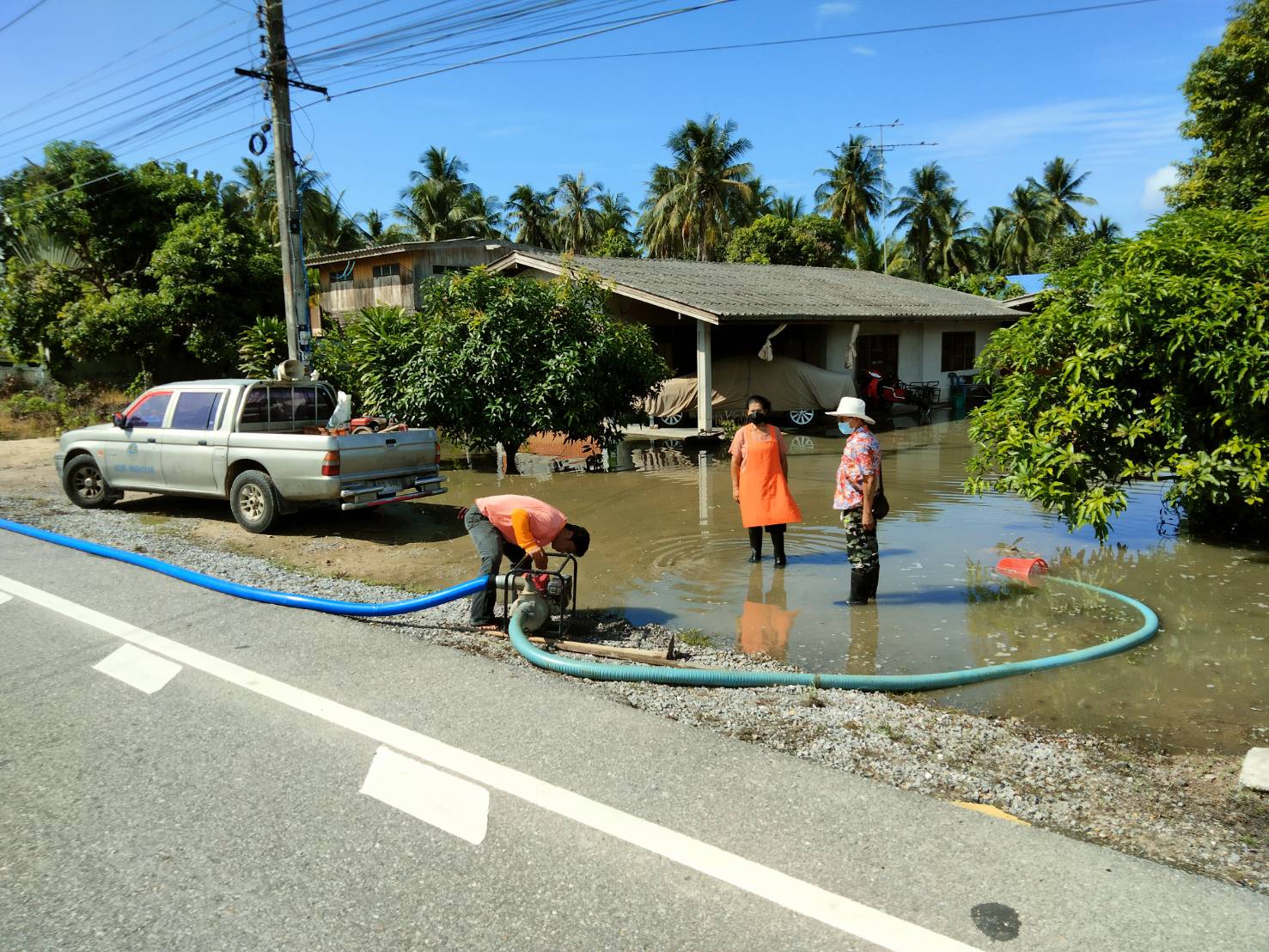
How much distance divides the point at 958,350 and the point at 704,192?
19.8 metres

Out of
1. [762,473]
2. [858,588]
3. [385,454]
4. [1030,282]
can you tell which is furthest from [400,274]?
[1030,282]

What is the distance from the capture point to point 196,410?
35.5 feet

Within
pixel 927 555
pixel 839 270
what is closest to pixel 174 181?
pixel 839 270

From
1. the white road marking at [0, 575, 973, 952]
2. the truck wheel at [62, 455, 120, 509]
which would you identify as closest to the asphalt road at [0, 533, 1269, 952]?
the white road marking at [0, 575, 973, 952]

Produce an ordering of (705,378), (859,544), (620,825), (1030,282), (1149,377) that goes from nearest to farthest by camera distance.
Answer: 1. (620,825)
2. (859,544)
3. (1149,377)
4. (705,378)
5. (1030,282)

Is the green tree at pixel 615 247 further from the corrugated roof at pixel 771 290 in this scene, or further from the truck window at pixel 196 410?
the truck window at pixel 196 410

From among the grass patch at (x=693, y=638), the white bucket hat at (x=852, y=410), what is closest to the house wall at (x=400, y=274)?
the white bucket hat at (x=852, y=410)

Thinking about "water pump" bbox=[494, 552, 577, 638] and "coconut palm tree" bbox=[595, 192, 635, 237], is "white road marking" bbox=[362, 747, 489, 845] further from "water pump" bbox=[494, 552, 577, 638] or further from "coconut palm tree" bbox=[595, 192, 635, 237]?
"coconut palm tree" bbox=[595, 192, 635, 237]

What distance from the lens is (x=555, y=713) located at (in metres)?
4.77

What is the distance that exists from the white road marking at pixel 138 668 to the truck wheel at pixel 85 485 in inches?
281

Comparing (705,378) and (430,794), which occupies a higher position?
(705,378)

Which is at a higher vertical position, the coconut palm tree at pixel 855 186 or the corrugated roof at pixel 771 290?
the coconut palm tree at pixel 855 186

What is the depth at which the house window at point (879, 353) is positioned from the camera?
2538 centimetres

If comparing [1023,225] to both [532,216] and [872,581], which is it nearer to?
[532,216]
